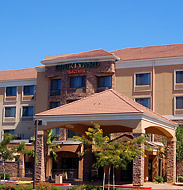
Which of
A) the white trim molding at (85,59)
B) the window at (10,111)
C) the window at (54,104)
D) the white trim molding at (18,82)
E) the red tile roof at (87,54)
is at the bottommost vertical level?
the window at (10,111)

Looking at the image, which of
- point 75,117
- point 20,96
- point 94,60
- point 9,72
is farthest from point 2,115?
point 75,117

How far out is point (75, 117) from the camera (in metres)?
32.6

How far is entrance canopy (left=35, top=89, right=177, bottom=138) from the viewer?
30.8 m

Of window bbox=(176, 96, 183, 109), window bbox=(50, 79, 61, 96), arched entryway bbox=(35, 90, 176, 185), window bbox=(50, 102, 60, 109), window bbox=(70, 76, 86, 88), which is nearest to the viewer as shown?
arched entryway bbox=(35, 90, 176, 185)

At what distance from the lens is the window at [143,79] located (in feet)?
169

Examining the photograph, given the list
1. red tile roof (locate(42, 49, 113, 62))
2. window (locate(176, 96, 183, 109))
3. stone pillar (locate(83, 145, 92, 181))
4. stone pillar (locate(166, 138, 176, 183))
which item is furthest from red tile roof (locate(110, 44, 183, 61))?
stone pillar (locate(83, 145, 92, 181))

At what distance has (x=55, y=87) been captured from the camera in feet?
185

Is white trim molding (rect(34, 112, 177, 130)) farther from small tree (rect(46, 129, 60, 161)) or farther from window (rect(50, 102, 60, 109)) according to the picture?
window (rect(50, 102, 60, 109))

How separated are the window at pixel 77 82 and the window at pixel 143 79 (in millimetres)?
7123

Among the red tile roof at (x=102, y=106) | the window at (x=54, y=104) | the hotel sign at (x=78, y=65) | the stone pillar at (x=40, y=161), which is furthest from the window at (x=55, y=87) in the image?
the stone pillar at (x=40, y=161)

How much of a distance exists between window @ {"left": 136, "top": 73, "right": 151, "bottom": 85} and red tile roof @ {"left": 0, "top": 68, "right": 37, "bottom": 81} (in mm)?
17082

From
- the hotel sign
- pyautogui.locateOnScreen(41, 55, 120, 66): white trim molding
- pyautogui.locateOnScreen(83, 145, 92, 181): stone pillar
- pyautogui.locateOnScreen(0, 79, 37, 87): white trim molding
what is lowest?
pyautogui.locateOnScreen(83, 145, 92, 181): stone pillar

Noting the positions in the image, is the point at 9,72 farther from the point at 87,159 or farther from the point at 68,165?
the point at 87,159

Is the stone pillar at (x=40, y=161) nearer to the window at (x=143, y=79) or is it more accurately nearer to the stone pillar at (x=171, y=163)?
the stone pillar at (x=171, y=163)
